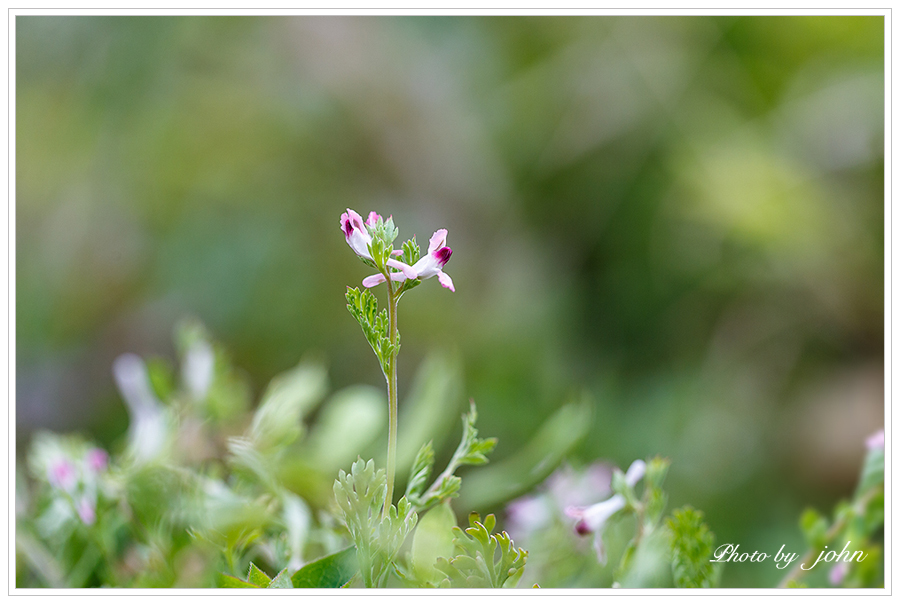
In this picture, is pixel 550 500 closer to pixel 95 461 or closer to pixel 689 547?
pixel 689 547

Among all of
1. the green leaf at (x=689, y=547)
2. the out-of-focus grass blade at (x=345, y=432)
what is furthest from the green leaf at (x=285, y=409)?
the green leaf at (x=689, y=547)

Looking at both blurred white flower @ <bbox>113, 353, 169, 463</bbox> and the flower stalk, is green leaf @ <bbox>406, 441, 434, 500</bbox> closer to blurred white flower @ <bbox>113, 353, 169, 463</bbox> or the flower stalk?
the flower stalk

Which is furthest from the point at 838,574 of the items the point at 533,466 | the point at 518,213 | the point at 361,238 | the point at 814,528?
the point at 518,213

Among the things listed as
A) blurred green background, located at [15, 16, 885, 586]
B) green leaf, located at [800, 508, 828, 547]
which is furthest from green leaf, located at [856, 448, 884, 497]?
blurred green background, located at [15, 16, 885, 586]

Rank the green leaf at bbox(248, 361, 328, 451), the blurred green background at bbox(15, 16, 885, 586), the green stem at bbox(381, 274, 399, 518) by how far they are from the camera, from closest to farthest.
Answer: the green stem at bbox(381, 274, 399, 518), the green leaf at bbox(248, 361, 328, 451), the blurred green background at bbox(15, 16, 885, 586)

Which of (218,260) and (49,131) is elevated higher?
(49,131)
